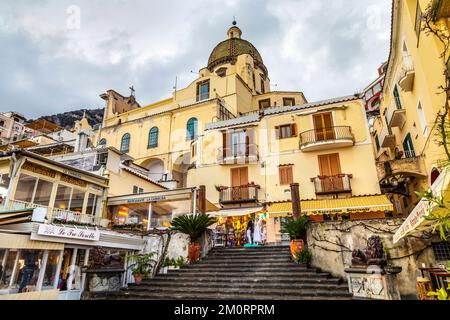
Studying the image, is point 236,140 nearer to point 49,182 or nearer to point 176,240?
point 176,240

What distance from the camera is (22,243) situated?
9.92 m

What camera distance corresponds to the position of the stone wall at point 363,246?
900 centimetres

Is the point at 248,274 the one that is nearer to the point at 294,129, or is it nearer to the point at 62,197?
the point at 62,197

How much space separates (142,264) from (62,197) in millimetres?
5953

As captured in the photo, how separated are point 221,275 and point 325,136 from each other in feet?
44.3

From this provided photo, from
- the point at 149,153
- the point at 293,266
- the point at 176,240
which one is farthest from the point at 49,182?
the point at 149,153

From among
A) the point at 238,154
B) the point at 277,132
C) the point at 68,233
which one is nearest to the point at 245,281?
the point at 68,233

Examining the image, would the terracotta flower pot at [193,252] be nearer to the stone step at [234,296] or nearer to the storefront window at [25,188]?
the stone step at [234,296]

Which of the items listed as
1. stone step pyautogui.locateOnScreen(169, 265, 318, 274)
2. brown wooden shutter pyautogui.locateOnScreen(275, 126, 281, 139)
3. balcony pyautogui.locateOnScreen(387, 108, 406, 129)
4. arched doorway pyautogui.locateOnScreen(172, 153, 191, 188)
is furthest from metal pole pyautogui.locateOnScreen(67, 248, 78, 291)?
balcony pyautogui.locateOnScreen(387, 108, 406, 129)

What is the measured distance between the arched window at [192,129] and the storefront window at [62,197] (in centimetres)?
1490

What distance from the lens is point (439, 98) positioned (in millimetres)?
11633

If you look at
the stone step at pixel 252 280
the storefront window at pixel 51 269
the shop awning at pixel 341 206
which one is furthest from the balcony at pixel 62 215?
the shop awning at pixel 341 206

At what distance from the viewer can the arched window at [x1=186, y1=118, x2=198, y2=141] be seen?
28547 millimetres

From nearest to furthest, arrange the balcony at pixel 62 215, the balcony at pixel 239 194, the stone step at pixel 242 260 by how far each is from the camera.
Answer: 1. the stone step at pixel 242 260
2. the balcony at pixel 62 215
3. the balcony at pixel 239 194
